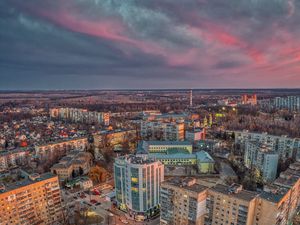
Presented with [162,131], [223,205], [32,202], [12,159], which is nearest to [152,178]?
[223,205]

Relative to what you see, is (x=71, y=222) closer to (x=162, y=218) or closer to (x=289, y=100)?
(x=162, y=218)

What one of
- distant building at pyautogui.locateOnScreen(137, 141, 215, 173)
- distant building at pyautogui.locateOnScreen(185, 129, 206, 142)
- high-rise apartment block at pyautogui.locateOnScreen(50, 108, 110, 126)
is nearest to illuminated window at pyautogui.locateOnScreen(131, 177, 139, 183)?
distant building at pyautogui.locateOnScreen(137, 141, 215, 173)

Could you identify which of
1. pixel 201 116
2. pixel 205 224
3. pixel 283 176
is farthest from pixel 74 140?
pixel 201 116

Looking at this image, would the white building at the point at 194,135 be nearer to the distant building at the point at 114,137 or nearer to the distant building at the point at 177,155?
the distant building at the point at 177,155

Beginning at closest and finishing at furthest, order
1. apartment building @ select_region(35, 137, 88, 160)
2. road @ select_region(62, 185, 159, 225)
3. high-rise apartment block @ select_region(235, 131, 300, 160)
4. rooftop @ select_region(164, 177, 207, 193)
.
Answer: rooftop @ select_region(164, 177, 207, 193) < road @ select_region(62, 185, 159, 225) < high-rise apartment block @ select_region(235, 131, 300, 160) < apartment building @ select_region(35, 137, 88, 160)

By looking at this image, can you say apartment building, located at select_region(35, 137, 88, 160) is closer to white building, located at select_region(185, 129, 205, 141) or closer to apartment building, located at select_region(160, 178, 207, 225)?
white building, located at select_region(185, 129, 205, 141)

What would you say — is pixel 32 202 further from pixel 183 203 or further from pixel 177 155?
pixel 177 155
